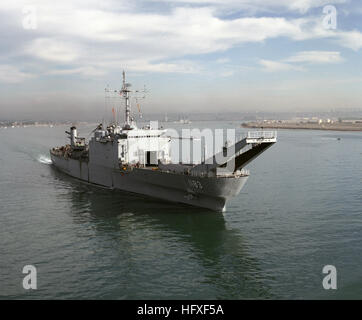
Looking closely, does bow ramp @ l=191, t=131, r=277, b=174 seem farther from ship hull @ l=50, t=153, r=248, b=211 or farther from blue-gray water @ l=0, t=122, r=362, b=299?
blue-gray water @ l=0, t=122, r=362, b=299

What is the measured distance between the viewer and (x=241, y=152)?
2652 centimetres

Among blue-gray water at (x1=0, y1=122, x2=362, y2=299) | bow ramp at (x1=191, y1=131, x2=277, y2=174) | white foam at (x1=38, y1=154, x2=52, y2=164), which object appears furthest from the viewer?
white foam at (x1=38, y1=154, x2=52, y2=164)

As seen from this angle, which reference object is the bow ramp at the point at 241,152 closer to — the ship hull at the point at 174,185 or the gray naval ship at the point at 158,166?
the gray naval ship at the point at 158,166

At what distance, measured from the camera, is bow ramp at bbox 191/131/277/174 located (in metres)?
24.3

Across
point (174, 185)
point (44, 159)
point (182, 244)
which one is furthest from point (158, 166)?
point (44, 159)

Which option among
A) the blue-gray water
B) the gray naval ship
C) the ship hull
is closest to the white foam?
the gray naval ship

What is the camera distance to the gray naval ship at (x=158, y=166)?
1027 inches

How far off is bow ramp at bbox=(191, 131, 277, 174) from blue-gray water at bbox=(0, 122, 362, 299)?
3.63 meters

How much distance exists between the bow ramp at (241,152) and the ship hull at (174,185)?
977 mm

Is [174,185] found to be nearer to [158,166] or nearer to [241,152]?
[158,166]

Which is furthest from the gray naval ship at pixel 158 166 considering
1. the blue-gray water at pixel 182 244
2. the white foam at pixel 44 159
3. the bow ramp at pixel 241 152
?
the white foam at pixel 44 159

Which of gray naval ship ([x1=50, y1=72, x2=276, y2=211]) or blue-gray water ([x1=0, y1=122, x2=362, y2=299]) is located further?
gray naval ship ([x1=50, y1=72, x2=276, y2=211])

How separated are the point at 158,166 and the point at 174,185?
127 inches
